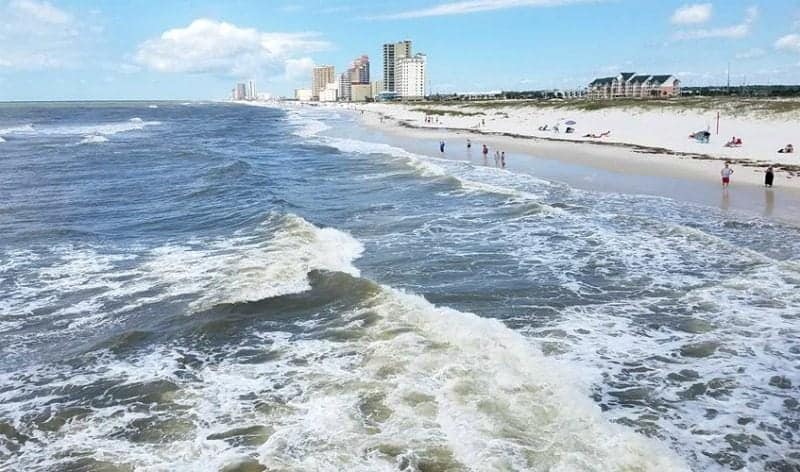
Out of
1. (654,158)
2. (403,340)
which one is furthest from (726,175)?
(403,340)

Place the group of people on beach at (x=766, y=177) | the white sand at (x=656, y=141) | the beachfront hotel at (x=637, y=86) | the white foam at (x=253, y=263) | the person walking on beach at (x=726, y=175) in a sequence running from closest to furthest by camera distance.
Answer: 1. the white foam at (x=253, y=263)
2. the group of people on beach at (x=766, y=177)
3. the person walking on beach at (x=726, y=175)
4. the white sand at (x=656, y=141)
5. the beachfront hotel at (x=637, y=86)

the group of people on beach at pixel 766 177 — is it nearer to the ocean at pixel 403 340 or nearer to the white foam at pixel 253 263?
the ocean at pixel 403 340

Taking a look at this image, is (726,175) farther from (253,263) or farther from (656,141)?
(656,141)

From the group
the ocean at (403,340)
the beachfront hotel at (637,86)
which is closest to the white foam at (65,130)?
the ocean at (403,340)

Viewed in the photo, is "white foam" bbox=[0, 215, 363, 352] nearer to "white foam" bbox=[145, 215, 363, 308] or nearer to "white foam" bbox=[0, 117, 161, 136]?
"white foam" bbox=[145, 215, 363, 308]

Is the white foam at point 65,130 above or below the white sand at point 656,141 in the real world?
above

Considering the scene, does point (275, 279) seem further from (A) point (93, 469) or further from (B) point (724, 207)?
(B) point (724, 207)
